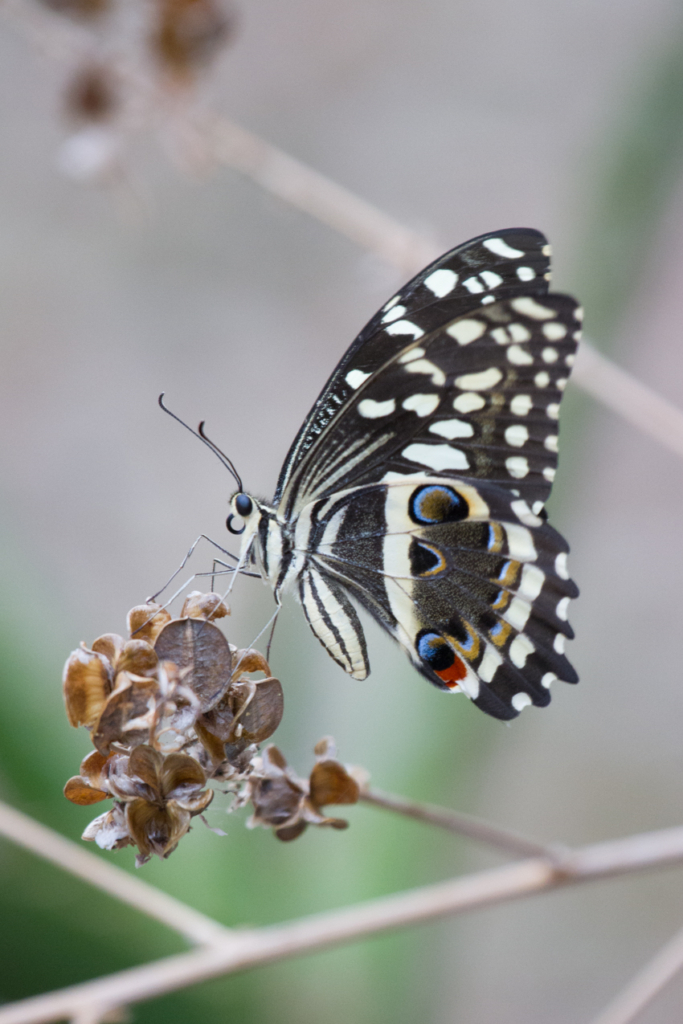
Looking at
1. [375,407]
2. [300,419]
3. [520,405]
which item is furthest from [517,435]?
[300,419]

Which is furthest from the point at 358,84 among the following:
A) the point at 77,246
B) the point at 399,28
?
the point at 77,246

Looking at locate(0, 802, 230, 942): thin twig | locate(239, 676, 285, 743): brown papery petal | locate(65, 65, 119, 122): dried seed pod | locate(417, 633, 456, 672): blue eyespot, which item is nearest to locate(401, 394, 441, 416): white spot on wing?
locate(417, 633, 456, 672): blue eyespot

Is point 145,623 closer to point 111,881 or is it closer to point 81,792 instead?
point 81,792

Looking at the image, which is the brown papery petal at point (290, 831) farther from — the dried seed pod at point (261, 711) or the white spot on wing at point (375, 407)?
the white spot on wing at point (375, 407)

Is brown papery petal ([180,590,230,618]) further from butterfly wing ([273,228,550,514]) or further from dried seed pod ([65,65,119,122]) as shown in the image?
dried seed pod ([65,65,119,122])

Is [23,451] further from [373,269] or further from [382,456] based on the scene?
[382,456]

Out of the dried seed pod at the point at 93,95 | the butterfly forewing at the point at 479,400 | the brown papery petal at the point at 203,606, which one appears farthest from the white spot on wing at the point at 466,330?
the dried seed pod at the point at 93,95
